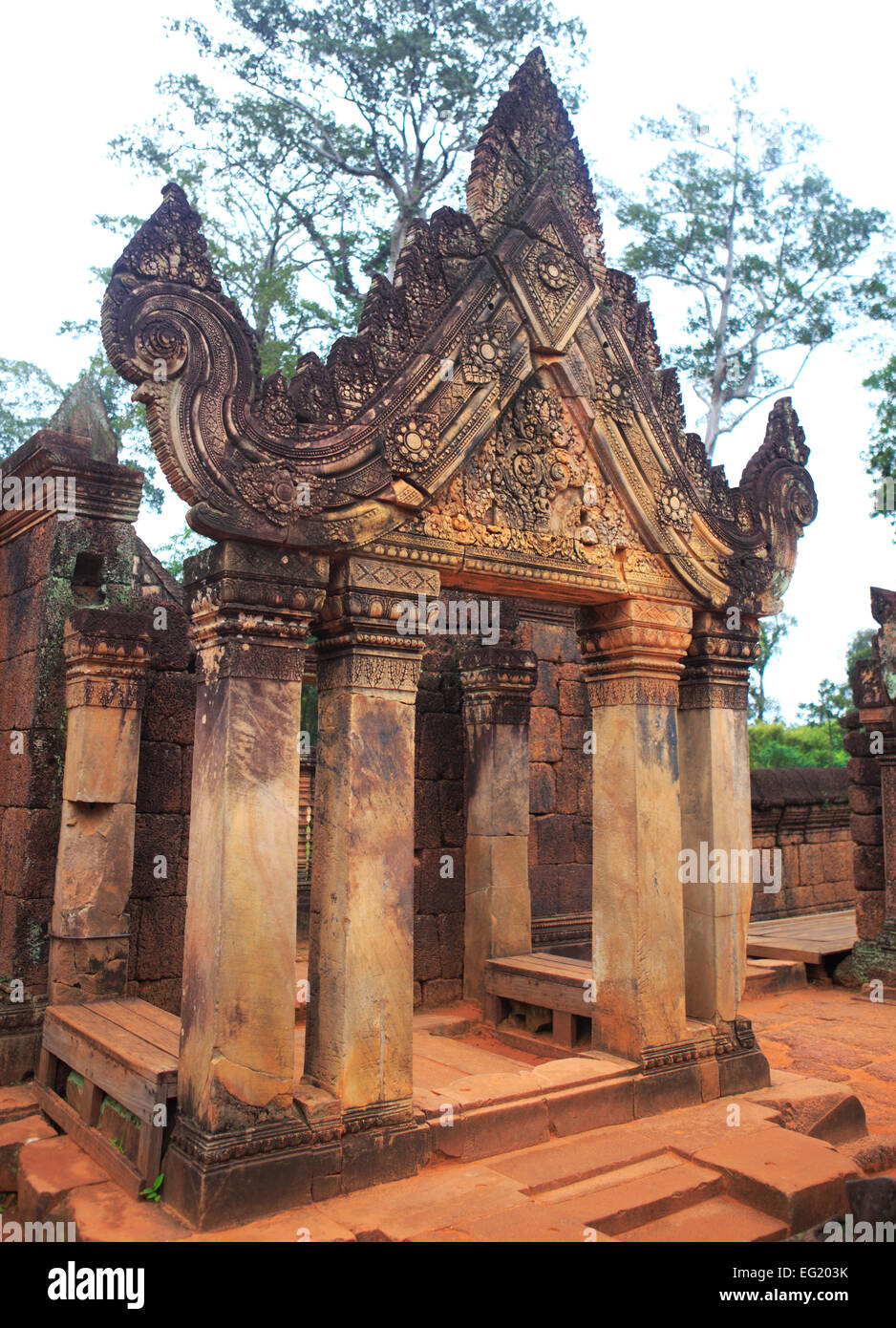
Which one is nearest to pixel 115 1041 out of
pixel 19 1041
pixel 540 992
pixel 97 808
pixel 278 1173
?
pixel 278 1173

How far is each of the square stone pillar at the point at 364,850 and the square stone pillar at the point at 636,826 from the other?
1325 mm

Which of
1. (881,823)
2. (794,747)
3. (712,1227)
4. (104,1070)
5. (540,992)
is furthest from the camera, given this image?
(794,747)

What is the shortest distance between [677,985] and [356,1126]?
1940mm

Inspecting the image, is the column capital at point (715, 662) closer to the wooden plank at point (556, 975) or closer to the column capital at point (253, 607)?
the wooden plank at point (556, 975)

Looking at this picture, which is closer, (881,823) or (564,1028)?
(564,1028)

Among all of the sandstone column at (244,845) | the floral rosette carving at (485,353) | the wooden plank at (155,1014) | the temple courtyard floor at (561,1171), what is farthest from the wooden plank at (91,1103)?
the floral rosette carving at (485,353)

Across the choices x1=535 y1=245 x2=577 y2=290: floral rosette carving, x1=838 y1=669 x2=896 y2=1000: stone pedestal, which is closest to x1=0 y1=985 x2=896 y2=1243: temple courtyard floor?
x1=838 y1=669 x2=896 y2=1000: stone pedestal

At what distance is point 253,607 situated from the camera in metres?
3.87

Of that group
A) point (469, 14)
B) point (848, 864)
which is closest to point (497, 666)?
point (848, 864)

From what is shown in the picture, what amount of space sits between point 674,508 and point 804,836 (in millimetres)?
8232

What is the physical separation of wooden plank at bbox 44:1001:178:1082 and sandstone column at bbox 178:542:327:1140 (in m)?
0.23

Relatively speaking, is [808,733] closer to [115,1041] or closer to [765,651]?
[765,651]

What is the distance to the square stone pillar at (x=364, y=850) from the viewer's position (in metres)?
3.96

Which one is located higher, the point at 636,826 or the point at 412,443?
the point at 412,443
